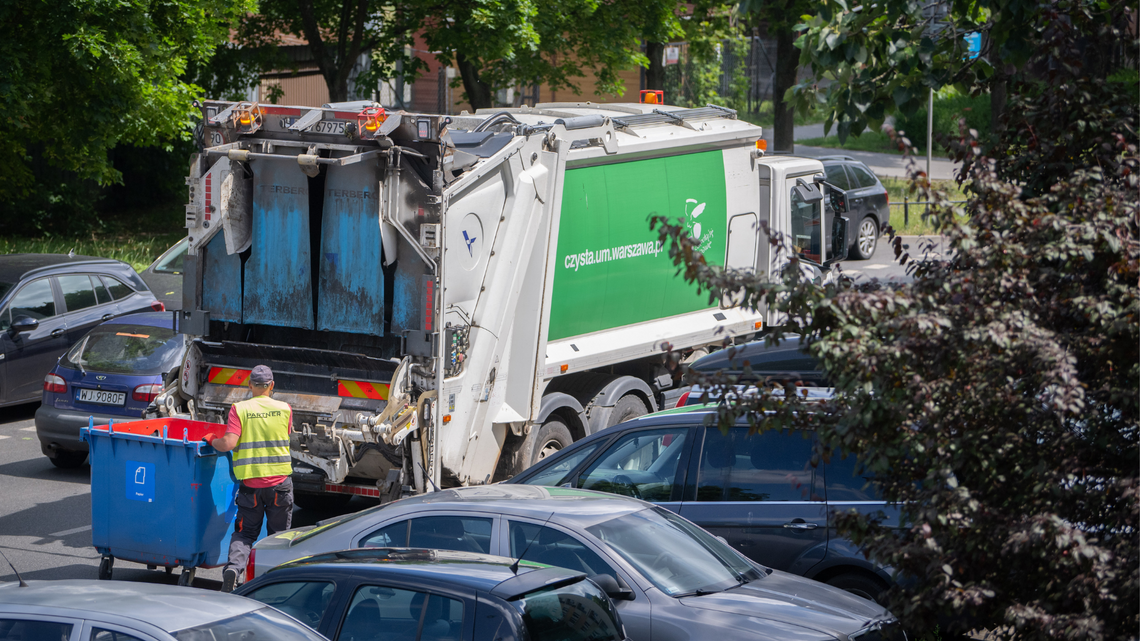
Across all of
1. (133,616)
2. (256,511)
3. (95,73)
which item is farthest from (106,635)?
(95,73)

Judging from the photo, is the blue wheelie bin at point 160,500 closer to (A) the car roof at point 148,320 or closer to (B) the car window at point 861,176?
(A) the car roof at point 148,320

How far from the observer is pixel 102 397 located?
11086 millimetres

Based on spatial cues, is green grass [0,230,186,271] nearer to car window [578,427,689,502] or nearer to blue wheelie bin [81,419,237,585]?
blue wheelie bin [81,419,237,585]

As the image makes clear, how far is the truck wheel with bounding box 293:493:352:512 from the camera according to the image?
32.9ft

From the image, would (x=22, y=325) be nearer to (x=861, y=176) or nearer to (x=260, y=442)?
(x=260, y=442)

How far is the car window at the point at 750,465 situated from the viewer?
23.3ft

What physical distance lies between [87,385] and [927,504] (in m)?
9.15

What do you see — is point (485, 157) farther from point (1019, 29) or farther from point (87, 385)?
point (87, 385)

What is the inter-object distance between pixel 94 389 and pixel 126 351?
0.55m

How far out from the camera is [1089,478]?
4113 millimetres

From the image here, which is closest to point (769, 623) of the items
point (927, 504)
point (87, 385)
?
point (927, 504)

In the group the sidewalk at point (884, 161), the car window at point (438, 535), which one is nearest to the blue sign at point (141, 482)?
the car window at point (438, 535)

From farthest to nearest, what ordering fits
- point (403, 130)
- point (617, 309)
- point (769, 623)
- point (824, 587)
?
1. point (617, 309)
2. point (403, 130)
3. point (824, 587)
4. point (769, 623)

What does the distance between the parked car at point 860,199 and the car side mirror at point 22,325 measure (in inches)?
545
